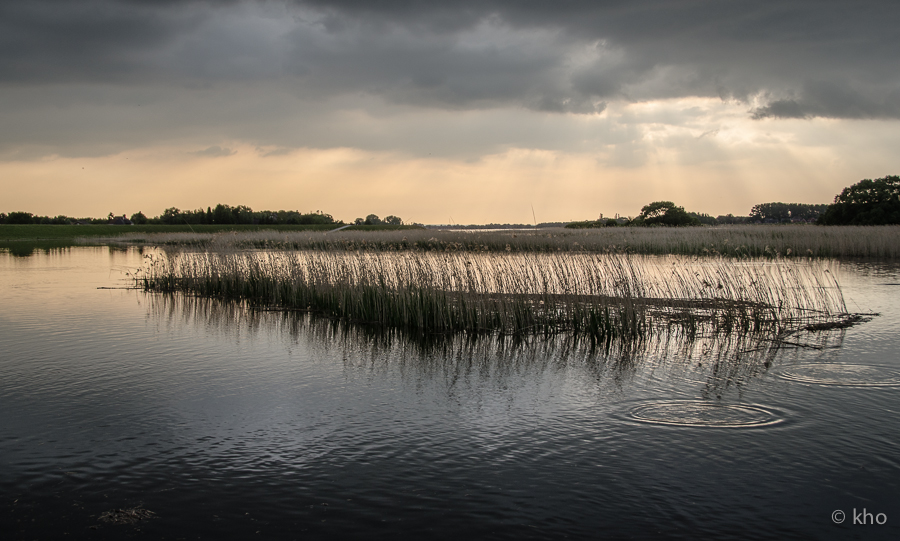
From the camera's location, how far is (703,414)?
526 cm

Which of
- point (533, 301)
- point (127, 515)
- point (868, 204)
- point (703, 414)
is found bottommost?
point (127, 515)

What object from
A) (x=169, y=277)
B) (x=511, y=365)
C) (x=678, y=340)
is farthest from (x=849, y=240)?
(x=169, y=277)

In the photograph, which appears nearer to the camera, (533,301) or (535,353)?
(535,353)

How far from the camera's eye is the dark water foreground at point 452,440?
136 inches

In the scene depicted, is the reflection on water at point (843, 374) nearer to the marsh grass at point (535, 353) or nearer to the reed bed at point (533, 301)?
the marsh grass at point (535, 353)

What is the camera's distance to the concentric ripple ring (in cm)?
504

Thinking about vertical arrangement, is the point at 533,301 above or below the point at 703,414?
above

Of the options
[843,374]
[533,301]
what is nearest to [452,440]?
[843,374]

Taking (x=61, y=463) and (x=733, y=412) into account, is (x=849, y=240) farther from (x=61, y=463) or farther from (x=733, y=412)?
(x=61, y=463)

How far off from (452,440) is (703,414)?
7.70 feet

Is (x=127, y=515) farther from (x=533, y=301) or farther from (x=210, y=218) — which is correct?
(x=210, y=218)

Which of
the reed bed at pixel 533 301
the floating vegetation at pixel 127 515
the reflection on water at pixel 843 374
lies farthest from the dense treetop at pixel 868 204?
the floating vegetation at pixel 127 515

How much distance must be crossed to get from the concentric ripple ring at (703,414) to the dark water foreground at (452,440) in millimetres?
28

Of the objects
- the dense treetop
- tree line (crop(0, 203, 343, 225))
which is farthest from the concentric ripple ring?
tree line (crop(0, 203, 343, 225))
